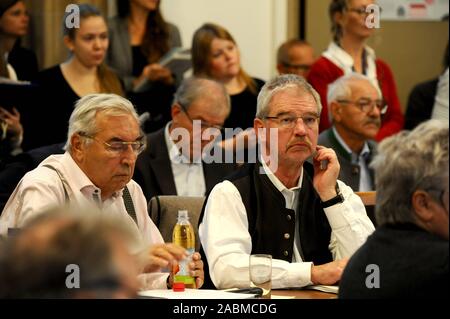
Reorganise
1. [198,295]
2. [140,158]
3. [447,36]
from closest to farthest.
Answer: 1. [198,295]
2. [140,158]
3. [447,36]

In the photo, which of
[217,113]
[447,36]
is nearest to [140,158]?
[217,113]

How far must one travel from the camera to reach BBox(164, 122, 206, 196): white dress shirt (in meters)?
5.33

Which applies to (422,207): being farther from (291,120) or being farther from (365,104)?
(365,104)

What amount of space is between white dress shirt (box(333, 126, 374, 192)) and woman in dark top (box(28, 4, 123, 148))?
131 cm

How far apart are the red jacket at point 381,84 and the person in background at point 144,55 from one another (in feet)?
2.85

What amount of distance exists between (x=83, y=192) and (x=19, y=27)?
107 inches

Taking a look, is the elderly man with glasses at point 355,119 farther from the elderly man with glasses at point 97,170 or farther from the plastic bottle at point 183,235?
the elderly man with glasses at point 97,170

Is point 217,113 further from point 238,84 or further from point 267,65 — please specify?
point 267,65

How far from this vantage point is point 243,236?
142 inches

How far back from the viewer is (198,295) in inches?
125

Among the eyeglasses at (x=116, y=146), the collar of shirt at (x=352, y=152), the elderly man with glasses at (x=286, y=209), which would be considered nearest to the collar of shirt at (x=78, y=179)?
the eyeglasses at (x=116, y=146)

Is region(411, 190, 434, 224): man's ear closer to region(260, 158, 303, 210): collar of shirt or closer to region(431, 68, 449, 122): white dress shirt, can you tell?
region(260, 158, 303, 210): collar of shirt

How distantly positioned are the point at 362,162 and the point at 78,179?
91.9 inches

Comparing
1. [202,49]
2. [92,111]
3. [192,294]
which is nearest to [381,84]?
[202,49]
